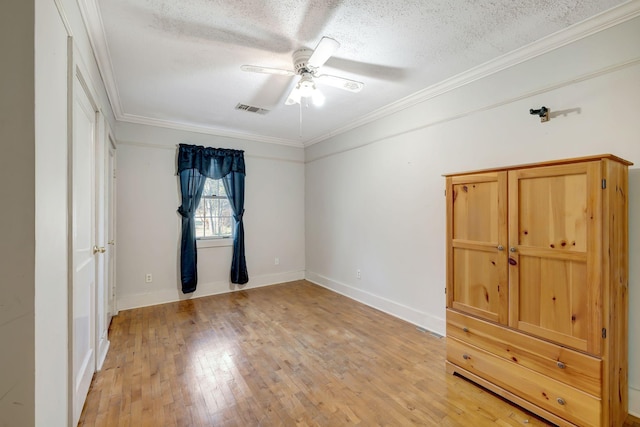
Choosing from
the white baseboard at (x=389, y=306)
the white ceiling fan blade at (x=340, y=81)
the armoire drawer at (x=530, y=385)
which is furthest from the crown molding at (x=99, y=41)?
the white baseboard at (x=389, y=306)

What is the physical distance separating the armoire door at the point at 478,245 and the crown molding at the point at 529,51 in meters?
1.09

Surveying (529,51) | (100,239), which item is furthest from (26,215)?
(529,51)

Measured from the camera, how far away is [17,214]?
3.24ft

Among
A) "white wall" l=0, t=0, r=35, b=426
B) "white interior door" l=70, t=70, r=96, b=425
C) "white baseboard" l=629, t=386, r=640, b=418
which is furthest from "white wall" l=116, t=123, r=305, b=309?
"white baseboard" l=629, t=386, r=640, b=418

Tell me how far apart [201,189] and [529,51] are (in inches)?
164

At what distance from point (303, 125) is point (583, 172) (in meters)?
3.40

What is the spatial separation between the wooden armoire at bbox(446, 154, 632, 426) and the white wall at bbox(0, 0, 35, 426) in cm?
252

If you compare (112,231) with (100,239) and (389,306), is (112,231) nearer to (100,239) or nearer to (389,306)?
(100,239)

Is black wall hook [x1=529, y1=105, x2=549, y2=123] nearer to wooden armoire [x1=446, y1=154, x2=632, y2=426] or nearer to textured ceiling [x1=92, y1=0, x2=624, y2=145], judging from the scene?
textured ceiling [x1=92, y1=0, x2=624, y2=145]

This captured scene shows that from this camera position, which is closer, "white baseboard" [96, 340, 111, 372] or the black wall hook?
the black wall hook

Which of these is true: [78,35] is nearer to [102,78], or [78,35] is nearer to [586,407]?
[102,78]

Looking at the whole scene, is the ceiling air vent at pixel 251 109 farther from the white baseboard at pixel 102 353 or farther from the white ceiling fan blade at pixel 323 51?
the white baseboard at pixel 102 353

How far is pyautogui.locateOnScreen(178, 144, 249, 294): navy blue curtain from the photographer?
4.16 m

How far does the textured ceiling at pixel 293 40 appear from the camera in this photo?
5.98 ft
